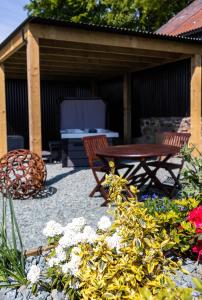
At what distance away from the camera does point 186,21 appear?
37.9 feet

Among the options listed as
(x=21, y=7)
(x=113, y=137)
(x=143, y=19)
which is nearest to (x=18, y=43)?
(x=113, y=137)

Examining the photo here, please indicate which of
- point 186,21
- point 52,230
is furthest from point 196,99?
point 52,230

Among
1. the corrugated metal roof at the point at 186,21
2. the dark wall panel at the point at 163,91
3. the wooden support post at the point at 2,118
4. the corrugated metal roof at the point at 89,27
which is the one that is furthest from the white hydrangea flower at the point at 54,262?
the corrugated metal roof at the point at 186,21

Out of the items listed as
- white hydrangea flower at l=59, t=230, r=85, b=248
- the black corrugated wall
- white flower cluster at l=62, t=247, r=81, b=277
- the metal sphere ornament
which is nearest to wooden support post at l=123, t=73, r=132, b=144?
the black corrugated wall

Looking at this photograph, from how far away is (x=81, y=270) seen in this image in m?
1.83

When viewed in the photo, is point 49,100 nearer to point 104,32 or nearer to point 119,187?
point 104,32

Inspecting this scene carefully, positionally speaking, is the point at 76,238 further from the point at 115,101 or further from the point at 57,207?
the point at 115,101

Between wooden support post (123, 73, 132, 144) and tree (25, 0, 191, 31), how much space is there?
25.7 feet

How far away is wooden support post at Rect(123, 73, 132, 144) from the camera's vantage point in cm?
1094

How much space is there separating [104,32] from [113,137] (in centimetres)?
295

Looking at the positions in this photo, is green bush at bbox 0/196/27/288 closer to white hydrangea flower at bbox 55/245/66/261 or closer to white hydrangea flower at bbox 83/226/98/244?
white hydrangea flower at bbox 55/245/66/261

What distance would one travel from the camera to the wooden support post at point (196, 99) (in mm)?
7777

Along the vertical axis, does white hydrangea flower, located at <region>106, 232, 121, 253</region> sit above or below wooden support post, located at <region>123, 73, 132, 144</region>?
below

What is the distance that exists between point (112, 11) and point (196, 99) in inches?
512
